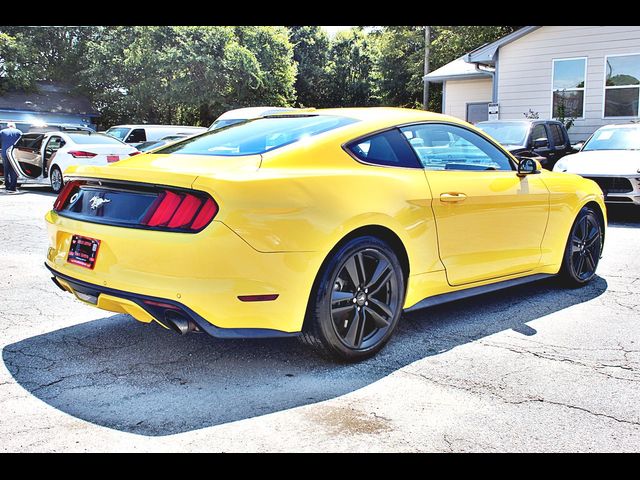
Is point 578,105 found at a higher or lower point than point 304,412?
higher

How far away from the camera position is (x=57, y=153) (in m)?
14.6

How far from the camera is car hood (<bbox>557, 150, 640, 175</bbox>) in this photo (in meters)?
10.2

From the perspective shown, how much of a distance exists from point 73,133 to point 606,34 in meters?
12.9

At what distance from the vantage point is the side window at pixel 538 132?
12601mm

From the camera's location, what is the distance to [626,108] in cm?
1691

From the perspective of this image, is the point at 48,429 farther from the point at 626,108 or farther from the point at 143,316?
the point at 626,108

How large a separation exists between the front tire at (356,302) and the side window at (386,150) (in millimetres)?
540

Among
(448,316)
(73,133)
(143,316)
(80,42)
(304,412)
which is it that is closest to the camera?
(304,412)

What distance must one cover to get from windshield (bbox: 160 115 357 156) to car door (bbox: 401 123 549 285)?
1.98ft

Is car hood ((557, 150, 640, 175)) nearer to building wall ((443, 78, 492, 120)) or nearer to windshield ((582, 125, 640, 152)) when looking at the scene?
windshield ((582, 125, 640, 152))

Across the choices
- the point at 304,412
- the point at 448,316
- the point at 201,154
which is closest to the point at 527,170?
the point at 448,316

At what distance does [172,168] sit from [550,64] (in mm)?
16144

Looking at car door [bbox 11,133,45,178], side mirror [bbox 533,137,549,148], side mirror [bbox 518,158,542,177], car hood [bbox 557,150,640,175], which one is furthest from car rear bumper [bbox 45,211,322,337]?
car door [bbox 11,133,45,178]

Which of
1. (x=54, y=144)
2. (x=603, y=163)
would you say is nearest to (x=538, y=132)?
(x=603, y=163)
